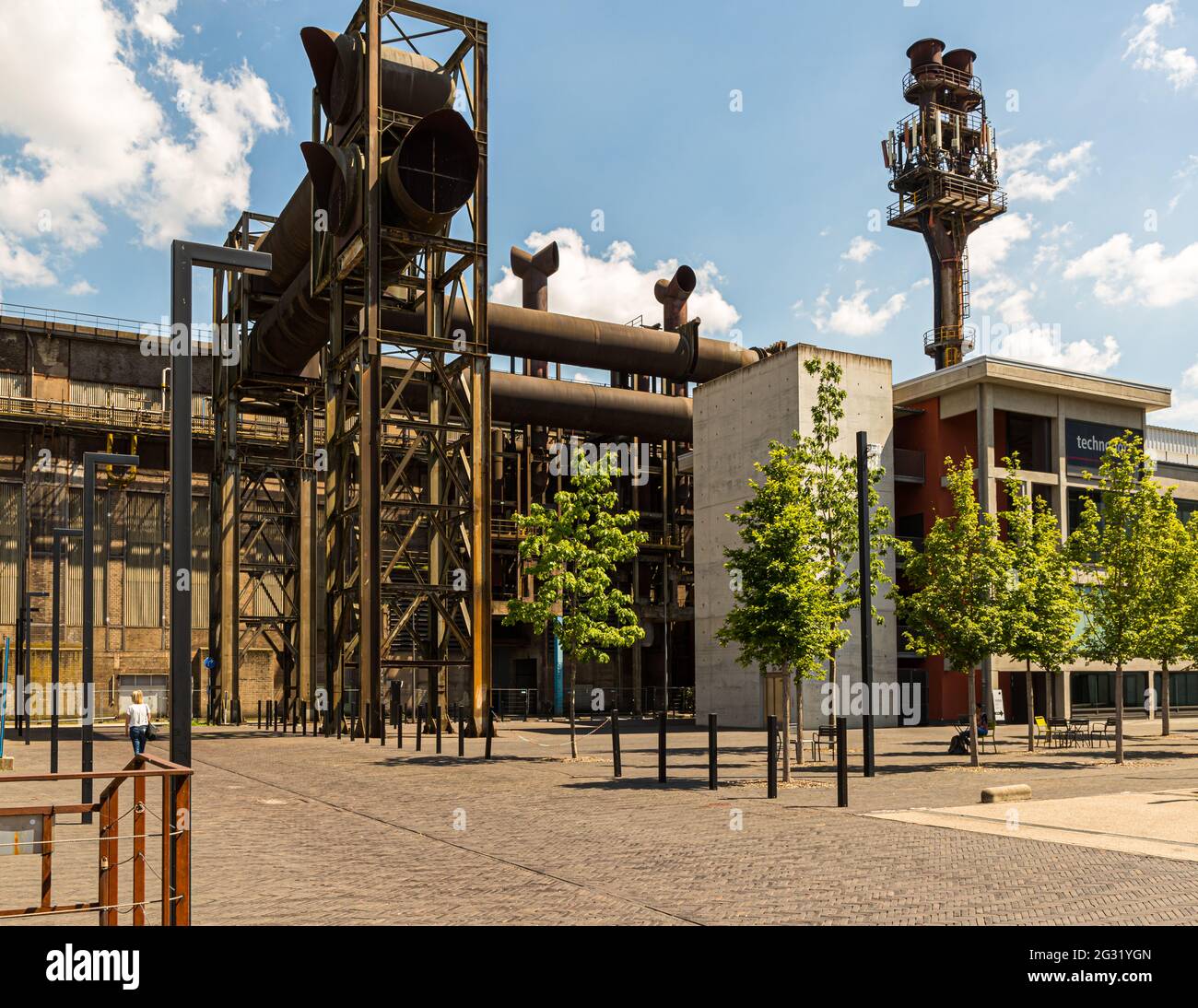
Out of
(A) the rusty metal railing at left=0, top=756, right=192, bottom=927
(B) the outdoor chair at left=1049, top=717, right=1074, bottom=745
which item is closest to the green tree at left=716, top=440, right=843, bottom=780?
(B) the outdoor chair at left=1049, top=717, right=1074, bottom=745

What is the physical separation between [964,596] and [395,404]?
65.2 feet

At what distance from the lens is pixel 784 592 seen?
72.1ft

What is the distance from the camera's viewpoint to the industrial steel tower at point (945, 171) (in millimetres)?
71750

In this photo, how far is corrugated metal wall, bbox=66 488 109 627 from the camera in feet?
171

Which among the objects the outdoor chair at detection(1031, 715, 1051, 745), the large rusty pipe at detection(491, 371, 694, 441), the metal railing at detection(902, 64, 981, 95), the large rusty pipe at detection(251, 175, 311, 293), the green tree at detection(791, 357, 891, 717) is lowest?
the outdoor chair at detection(1031, 715, 1051, 745)

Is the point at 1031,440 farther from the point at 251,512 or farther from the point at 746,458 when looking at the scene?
the point at 251,512

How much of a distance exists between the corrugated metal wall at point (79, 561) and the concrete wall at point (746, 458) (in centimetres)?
2676

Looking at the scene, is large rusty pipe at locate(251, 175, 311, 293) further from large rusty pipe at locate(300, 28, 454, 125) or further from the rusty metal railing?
the rusty metal railing

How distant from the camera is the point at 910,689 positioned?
4709 centimetres

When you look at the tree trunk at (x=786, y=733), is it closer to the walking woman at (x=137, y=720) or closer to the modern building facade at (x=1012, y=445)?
the walking woman at (x=137, y=720)

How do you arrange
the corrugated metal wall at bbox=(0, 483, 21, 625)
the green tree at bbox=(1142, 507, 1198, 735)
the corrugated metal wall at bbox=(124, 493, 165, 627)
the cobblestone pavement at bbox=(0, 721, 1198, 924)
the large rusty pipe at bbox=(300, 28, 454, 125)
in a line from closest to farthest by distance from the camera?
the cobblestone pavement at bbox=(0, 721, 1198, 924) → the green tree at bbox=(1142, 507, 1198, 735) → the large rusty pipe at bbox=(300, 28, 454, 125) → the corrugated metal wall at bbox=(0, 483, 21, 625) → the corrugated metal wall at bbox=(124, 493, 165, 627)

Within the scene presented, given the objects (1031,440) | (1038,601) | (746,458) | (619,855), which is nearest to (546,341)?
(746,458)

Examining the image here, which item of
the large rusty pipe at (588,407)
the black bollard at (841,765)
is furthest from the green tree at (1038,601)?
the large rusty pipe at (588,407)

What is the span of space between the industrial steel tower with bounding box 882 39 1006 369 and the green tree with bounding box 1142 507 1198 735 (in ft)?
120
